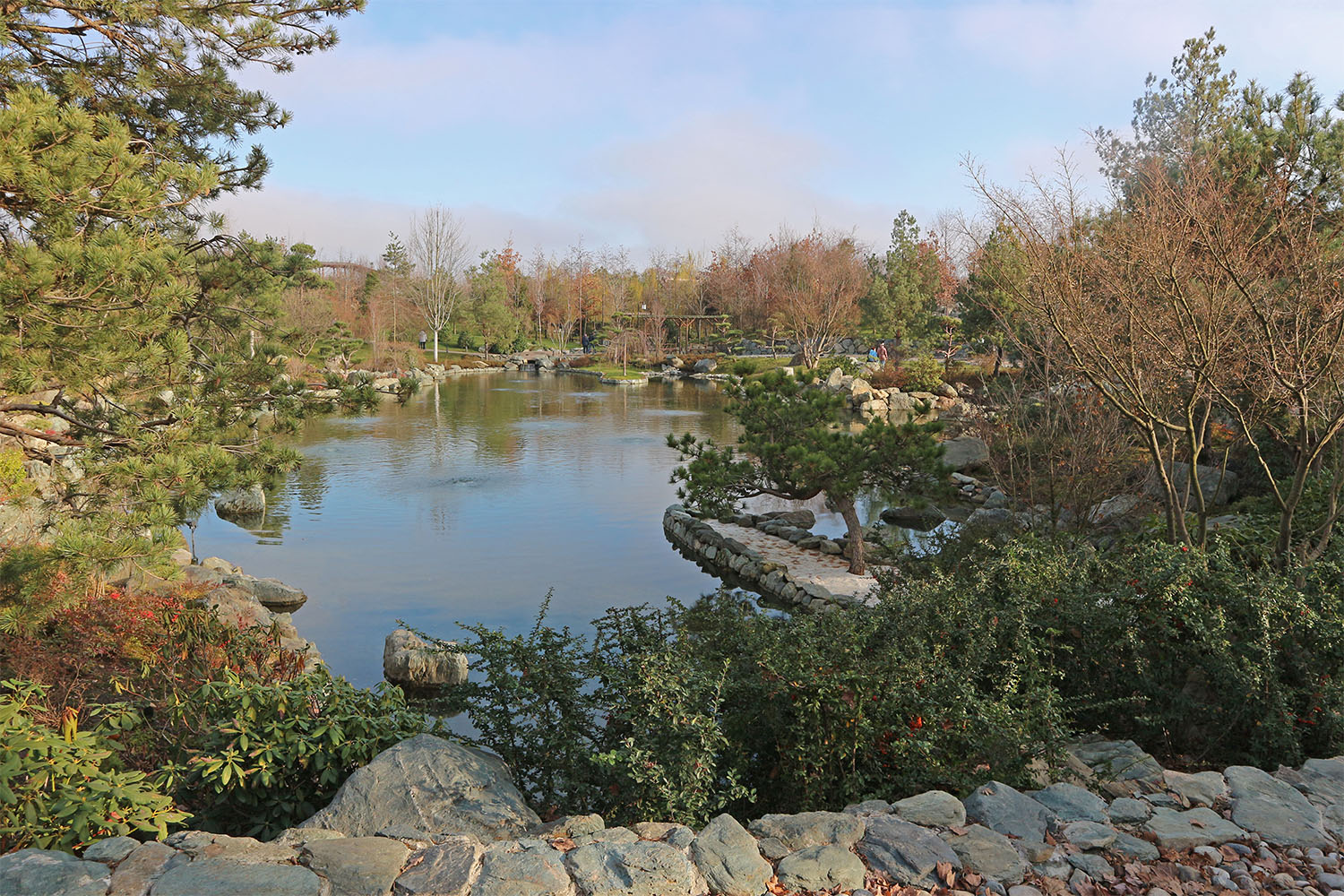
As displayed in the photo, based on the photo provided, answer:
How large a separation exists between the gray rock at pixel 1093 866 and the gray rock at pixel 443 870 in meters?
1.84

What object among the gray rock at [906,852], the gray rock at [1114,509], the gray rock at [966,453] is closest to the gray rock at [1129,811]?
the gray rock at [906,852]

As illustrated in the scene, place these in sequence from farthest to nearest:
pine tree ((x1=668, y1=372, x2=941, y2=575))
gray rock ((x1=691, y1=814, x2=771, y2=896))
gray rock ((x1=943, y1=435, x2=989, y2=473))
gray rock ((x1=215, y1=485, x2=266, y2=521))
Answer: gray rock ((x1=943, y1=435, x2=989, y2=473)) < gray rock ((x1=215, y1=485, x2=266, y2=521)) < pine tree ((x1=668, y1=372, x2=941, y2=575)) < gray rock ((x1=691, y1=814, x2=771, y2=896))

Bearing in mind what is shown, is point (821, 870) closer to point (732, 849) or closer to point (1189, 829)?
point (732, 849)

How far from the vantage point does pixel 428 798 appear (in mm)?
2760

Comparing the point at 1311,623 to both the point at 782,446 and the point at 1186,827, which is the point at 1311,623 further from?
the point at 782,446

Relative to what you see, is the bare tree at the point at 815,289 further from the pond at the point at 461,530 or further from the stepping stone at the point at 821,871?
the stepping stone at the point at 821,871

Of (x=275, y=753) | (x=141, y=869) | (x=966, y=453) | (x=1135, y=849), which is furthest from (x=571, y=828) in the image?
(x=966, y=453)

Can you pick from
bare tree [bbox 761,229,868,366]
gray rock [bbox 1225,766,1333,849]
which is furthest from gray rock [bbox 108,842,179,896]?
bare tree [bbox 761,229,868,366]

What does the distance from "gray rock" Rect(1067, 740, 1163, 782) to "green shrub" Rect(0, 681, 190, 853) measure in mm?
3307

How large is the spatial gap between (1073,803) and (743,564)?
6.31 metres

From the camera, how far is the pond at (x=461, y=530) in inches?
306

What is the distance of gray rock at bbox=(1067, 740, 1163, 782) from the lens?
10.6ft

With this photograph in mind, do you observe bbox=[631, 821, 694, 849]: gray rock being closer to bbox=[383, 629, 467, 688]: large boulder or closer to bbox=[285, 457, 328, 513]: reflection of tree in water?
bbox=[383, 629, 467, 688]: large boulder

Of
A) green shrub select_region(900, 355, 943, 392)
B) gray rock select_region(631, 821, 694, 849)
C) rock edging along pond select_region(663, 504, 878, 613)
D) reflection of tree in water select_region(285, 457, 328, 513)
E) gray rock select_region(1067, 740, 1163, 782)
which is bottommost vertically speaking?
rock edging along pond select_region(663, 504, 878, 613)
